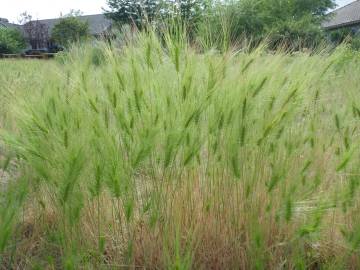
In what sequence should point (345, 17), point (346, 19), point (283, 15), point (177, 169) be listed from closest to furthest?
point (177, 169)
point (283, 15)
point (346, 19)
point (345, 17)

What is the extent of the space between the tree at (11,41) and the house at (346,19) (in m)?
21.5

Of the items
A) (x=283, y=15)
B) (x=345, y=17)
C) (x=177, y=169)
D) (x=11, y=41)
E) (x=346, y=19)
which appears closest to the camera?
(x=177, y=169)

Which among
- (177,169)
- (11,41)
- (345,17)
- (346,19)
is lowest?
(11,41)

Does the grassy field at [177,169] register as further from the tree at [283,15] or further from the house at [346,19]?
A: the house at [346,19]

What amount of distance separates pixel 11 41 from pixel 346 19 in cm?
2377

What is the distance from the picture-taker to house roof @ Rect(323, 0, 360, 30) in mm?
25156

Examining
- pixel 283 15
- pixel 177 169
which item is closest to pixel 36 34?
pixel 283 15

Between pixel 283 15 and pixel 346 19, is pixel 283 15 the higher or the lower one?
the higher one

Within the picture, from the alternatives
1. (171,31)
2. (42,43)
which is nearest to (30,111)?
(171,31)

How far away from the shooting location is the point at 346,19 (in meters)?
26.9

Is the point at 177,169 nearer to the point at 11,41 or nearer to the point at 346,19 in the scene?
the point at 346,19

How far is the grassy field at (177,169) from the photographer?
121 centimetres

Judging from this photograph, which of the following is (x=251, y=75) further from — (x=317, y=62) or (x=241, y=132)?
(x=317, y=62)

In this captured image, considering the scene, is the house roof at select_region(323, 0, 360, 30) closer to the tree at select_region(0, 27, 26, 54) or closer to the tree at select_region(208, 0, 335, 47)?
the tree at select_region(208, 0, 335, 47)
